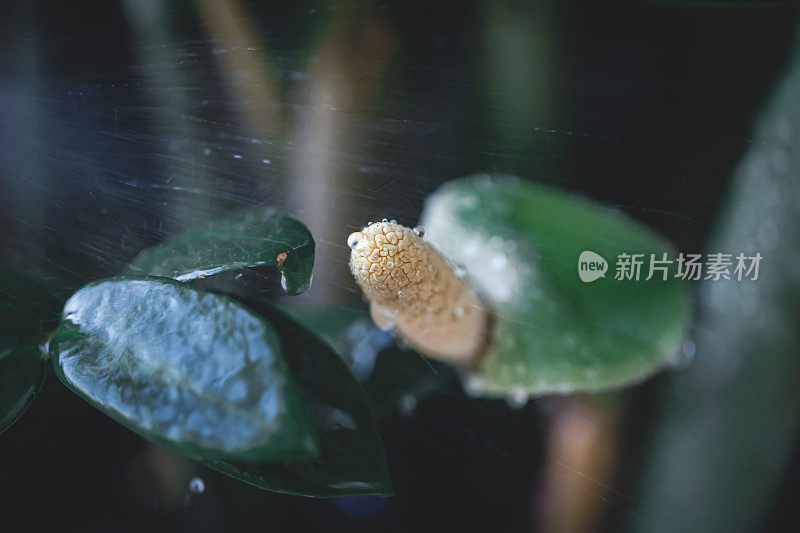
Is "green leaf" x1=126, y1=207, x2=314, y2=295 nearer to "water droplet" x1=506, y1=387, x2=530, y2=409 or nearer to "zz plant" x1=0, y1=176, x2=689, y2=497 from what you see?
"zz plant" x1=0, y1=176, x2=689, y2=497

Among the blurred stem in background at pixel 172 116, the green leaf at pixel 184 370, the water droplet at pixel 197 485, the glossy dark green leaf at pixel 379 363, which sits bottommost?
the water droplet at pixel 197 485

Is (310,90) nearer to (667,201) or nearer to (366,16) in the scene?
(366,16)

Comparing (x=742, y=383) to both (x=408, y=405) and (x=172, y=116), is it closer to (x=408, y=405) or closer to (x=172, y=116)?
(x=408, y=405)

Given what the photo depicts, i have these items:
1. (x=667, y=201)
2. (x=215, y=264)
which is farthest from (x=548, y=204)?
(x=215, y=264)

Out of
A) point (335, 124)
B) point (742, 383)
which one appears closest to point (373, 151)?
point (335, 124)

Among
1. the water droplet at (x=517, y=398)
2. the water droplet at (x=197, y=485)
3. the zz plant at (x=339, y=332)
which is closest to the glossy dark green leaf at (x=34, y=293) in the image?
the zz plant at (x=339, y=332)

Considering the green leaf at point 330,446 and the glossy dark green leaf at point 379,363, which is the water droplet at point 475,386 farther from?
the green leaf at point 330,446

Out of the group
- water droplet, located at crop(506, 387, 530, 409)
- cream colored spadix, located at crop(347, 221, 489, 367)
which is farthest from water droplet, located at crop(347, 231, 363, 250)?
water droplet, located at crop(506, 387, 530, 409)
